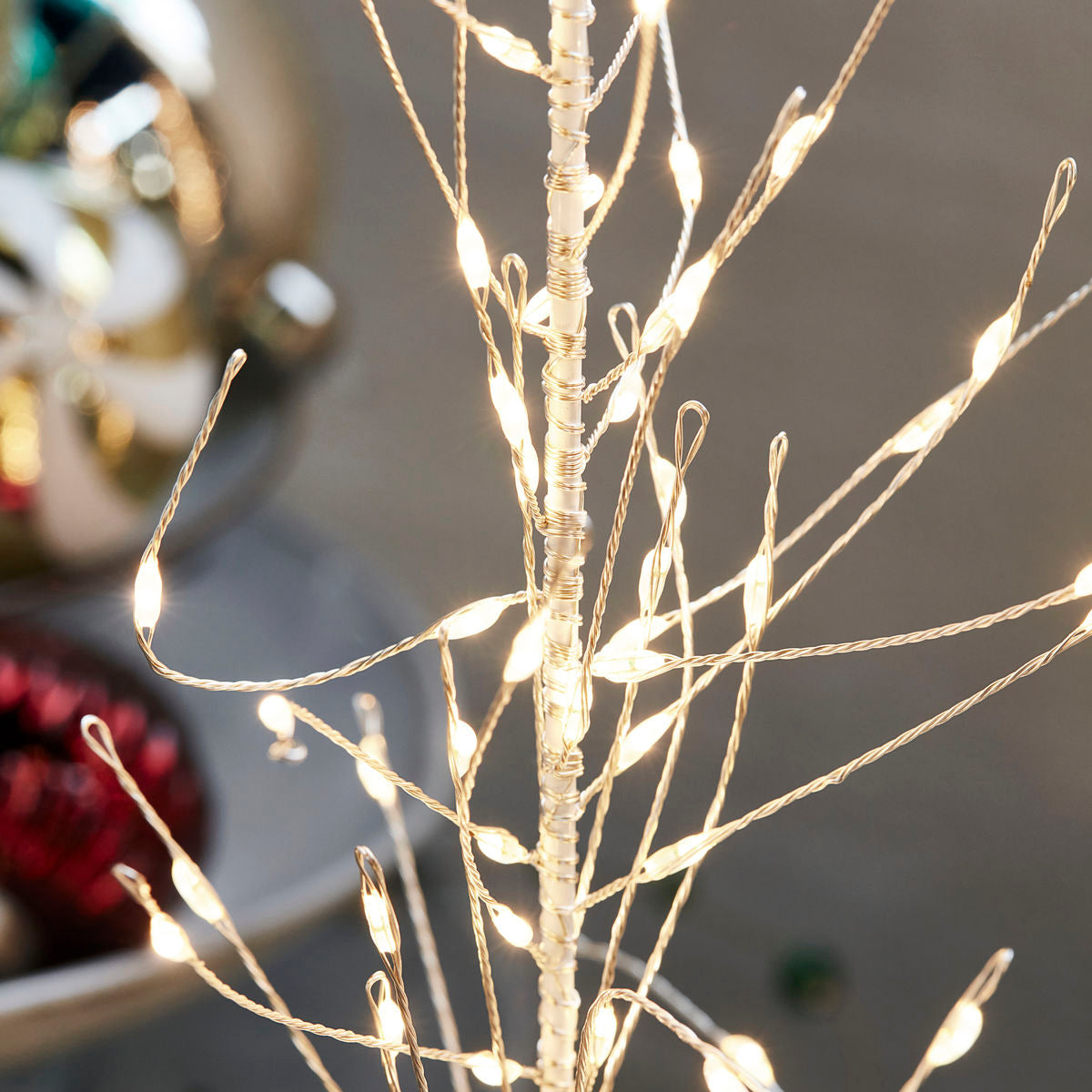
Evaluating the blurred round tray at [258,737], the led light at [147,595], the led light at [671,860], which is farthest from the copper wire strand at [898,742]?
the blurred round tray at [258,737]

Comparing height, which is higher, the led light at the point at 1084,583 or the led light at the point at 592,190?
the led light at the point at 592,190

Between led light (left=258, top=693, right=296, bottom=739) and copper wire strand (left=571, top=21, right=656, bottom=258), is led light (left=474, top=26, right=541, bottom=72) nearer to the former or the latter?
copper wire strand (left=571, top=21, right=656, bottom=258)

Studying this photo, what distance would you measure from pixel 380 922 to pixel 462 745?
0.12 ft

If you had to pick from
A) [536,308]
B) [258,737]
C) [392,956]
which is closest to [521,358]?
[536,308]

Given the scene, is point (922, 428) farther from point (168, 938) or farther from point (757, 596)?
point (168, 938)

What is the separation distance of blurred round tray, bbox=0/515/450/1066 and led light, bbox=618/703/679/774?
11.4 inches

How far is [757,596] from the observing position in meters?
0.23

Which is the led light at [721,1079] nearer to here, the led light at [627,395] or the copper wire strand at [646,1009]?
the copper wire strand at [646,1009]

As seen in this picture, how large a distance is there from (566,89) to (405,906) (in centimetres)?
61

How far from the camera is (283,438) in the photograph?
559 mm

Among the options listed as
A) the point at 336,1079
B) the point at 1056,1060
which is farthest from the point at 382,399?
the point at 1056,1060

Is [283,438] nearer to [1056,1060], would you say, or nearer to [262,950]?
[262,950]

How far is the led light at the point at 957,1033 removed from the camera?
248mm

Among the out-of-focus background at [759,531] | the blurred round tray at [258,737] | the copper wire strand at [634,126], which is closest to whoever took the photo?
the copper wire strand at [634,126]
